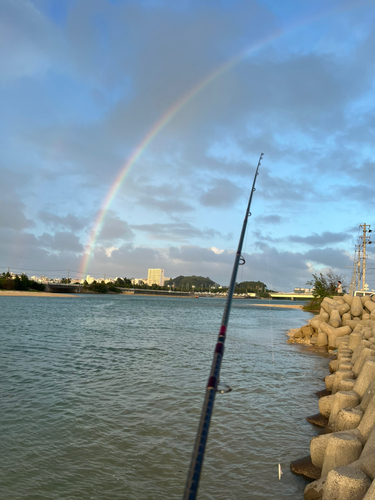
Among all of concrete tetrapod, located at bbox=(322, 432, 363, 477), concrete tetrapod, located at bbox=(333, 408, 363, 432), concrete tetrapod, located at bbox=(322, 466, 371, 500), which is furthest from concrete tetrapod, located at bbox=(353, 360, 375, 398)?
concrete tetrapod, located at bbox=(322, 466, 371, 500)

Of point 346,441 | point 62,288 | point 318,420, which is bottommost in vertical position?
point 62,288

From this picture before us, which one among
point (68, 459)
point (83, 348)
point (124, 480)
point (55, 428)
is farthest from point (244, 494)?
point (83, 348)

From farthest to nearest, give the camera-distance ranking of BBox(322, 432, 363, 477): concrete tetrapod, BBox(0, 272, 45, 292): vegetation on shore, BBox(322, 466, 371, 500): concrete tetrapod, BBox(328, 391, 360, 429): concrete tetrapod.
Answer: BBox(0, 272, 45, 292): vegetation on shore < BBox(328, 391, 360, 429): concrete tetrapod < BBox(322, 432, 363, 477): concrete tetrapod < BBox(322, 466, 371, 500): concrete tetrapod

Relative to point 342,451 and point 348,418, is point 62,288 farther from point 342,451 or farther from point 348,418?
point 342,451

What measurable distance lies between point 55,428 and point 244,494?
A: 12.4 feet

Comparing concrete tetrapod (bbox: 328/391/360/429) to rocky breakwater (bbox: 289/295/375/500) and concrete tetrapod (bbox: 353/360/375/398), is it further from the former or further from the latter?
concrete tetrapod (bbox: 353/360/375/398)

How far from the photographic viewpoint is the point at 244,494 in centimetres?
487

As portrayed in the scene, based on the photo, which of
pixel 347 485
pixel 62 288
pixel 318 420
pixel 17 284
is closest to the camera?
pixel 347 485

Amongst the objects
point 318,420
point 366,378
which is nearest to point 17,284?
point 318,420

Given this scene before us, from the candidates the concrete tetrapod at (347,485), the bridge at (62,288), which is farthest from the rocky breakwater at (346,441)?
the bridge at (62,288)

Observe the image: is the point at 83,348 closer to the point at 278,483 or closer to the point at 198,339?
the point at 198,339

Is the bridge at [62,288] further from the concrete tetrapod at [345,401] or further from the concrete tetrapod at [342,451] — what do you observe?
the concrete tetrapod at [342,451]

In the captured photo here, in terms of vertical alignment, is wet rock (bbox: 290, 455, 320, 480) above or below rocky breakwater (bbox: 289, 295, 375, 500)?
below

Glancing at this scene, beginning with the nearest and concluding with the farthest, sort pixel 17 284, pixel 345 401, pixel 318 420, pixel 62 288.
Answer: pixel 345 401 < pixel 318 420 < pixel 17 284 < pixel 62 288
